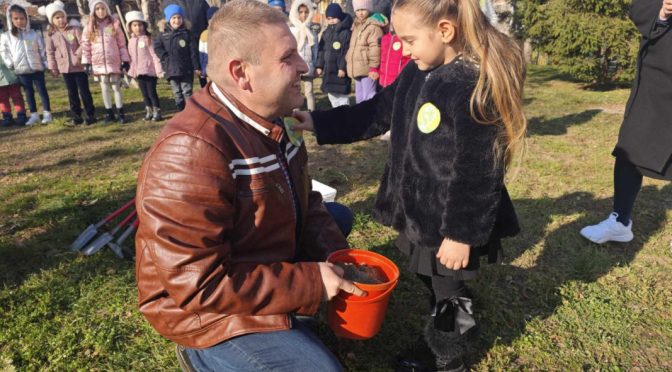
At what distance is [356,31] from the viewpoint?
6914mm

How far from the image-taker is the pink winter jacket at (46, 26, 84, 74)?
7.61 metres

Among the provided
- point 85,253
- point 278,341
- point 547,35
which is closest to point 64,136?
point 85,253

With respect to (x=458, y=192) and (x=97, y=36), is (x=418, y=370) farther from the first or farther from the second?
(x=97, y=36)

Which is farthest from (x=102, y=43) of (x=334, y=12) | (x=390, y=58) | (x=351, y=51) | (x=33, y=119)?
(x=390, y=58)

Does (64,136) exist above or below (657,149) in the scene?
below

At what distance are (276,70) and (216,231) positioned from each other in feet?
2.17

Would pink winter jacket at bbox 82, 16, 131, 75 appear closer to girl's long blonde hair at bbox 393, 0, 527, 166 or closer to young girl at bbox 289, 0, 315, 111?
young girl at bbox 289, 0, 315, 111

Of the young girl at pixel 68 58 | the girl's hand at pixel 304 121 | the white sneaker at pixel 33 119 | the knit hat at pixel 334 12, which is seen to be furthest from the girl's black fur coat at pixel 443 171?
the white sneaker at pixel 33 119

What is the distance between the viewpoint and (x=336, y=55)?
7.51m

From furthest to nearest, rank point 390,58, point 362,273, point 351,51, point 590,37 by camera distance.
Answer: point 590,37 < point 351,51 < point 390,58 < point 362,273

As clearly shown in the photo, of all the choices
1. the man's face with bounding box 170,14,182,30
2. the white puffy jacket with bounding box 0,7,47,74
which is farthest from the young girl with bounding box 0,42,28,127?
the man's face with bounding box 170,14,182,30

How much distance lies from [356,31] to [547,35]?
6326 mm

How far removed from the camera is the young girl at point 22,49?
7.57 metres

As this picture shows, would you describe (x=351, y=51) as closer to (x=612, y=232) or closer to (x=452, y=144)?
(x=612, y=232)
